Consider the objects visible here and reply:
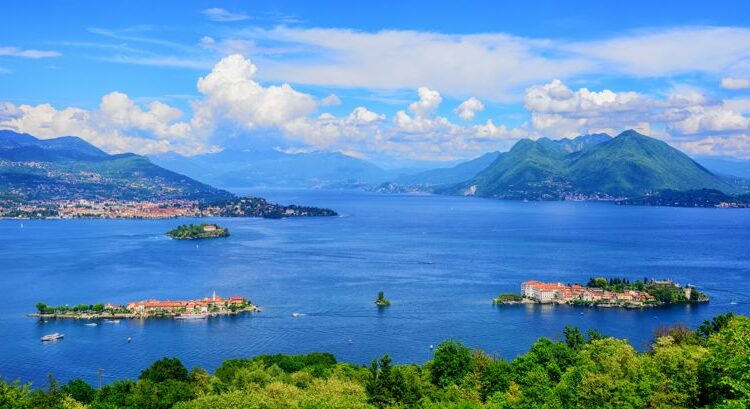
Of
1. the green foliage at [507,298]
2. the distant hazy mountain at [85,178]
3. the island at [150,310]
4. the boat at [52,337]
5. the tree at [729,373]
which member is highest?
the distant hazy mountain at [85,178]

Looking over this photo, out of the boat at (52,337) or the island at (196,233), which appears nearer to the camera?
the boat at (52,337)

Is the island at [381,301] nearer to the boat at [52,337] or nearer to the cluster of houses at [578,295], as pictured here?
the cluster of houses at [578,295]

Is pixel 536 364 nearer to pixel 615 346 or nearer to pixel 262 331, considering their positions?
pixel 615 346

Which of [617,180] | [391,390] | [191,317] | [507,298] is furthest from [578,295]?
[617,180]

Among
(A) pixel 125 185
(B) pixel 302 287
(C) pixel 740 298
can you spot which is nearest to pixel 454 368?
(B) pixel 302 287

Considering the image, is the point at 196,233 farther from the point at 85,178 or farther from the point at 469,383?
the point at 85,178

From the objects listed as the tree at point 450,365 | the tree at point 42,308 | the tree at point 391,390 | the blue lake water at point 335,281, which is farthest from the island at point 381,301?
the tree at point 391,390

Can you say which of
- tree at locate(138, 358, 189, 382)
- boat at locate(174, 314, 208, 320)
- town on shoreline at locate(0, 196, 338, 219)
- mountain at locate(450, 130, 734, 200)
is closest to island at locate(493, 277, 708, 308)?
boat at locate(174, 314, 208, 320)
